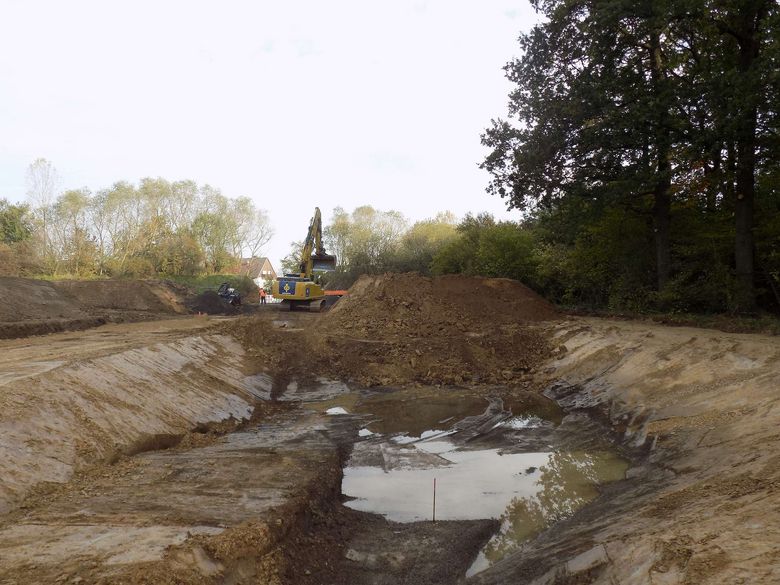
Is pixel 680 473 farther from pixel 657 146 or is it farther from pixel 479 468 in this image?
pixel 657 146

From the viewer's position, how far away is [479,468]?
862 centimetres

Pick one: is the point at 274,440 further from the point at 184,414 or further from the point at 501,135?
the point at 501,135

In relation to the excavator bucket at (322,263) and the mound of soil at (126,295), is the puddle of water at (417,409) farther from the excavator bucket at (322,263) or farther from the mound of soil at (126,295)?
the mound of soil at (126,295)

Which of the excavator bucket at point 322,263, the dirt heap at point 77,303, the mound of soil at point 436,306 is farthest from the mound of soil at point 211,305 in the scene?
the mound of soil at point 436,306

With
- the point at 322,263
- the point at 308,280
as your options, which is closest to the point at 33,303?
the point at 308,280

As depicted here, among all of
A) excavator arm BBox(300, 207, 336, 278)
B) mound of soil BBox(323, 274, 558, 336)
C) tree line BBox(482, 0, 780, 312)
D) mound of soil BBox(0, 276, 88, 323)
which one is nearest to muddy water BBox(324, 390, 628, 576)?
mound of soil BBox(323, 274, 558, 336)

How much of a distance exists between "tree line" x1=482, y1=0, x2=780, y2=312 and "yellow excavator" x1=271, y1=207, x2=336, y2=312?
14472 mm

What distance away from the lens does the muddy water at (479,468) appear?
689 cm

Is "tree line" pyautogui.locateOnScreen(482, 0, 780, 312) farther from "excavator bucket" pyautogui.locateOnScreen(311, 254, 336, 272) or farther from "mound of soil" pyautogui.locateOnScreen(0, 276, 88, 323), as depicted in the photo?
"mound of soil" pyautogui.locateOnScreen(0, 276, 88, 323)

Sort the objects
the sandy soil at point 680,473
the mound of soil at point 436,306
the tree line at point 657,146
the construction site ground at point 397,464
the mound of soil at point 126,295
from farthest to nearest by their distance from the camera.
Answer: the mound of soil at point 126,295, the mound of soil at point 436,306, the tree line at point 657,146, the construction site ground at point 397,464, the sandy soil at point 680,473

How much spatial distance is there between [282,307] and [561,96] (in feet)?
67.7

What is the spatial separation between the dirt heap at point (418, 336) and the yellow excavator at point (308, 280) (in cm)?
789

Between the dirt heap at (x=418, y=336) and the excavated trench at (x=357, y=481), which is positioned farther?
the dirt heap at (x=418, y=336)

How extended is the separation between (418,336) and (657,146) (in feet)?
32.2
